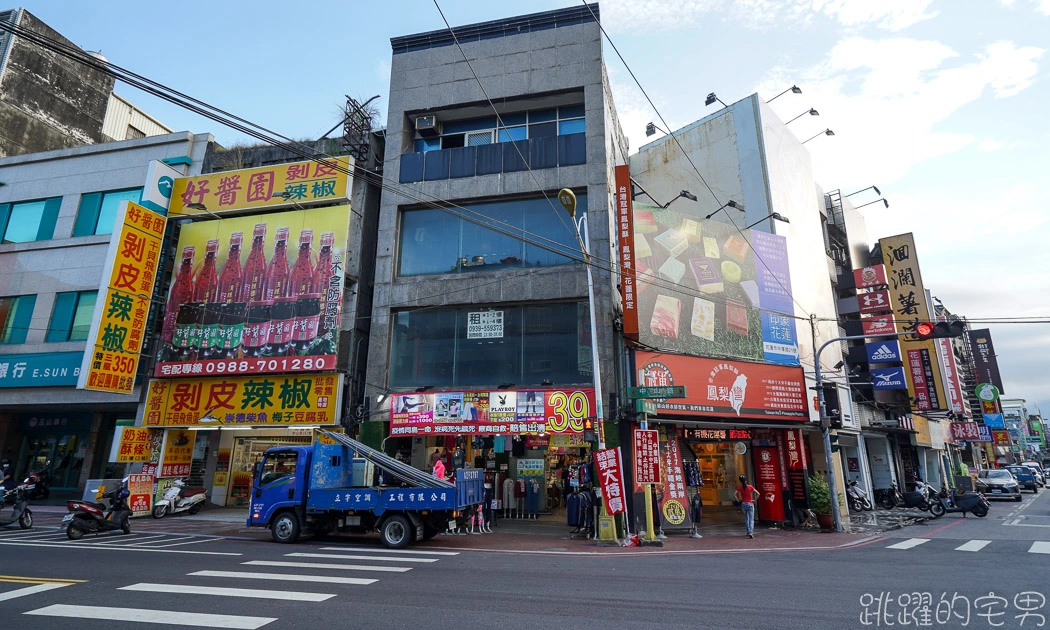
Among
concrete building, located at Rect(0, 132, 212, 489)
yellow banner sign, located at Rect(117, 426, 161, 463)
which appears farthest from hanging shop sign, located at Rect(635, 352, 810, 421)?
concrete building, located at Rect(0, 132, 212, 489)

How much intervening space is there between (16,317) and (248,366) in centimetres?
1242

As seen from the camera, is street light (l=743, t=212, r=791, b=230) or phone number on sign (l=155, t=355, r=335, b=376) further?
street light (l=743, t=212, r=791, b=230)

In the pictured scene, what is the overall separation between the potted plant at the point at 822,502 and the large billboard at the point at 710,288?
474 centimetres

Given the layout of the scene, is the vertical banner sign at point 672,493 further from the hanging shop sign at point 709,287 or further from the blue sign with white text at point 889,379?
the blue sign with white text at point 889,379

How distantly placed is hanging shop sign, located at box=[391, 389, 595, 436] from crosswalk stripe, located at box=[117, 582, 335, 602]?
10.2m

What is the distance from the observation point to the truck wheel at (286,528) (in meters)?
13.1

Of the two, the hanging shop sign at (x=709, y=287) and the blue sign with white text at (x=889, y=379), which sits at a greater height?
the hanging shop sign at (x=709, y=287)

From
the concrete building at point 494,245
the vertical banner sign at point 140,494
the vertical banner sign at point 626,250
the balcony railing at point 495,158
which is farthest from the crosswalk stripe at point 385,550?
the balcony railing at point 495,158

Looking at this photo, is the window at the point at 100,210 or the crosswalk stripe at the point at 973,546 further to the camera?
the window at the point at 100,210

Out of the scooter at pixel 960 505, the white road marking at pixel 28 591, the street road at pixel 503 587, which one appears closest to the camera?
the street road at pixel 503 587

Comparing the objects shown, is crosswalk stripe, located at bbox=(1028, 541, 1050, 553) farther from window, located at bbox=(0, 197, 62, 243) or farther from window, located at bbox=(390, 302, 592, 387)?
window, located at bbox=(0, 197, 62, 243)

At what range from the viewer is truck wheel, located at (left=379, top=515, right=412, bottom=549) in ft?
40.3

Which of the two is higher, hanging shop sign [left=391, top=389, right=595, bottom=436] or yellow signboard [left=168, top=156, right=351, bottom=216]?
yellow signboard [left=168, top=156, right=351, bottom=216]

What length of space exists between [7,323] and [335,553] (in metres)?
22.2
